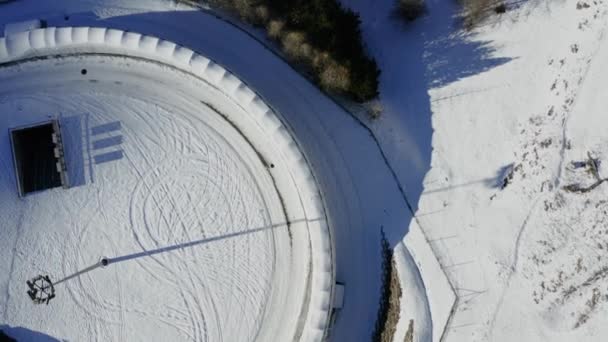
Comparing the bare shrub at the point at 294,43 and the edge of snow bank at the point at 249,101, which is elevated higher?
the bare shrub at the point at 294,43

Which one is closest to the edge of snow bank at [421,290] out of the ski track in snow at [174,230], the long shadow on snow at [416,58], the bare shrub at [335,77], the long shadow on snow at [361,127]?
the long shadow on snow at [361,127]

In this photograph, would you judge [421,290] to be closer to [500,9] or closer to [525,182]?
[525,182]

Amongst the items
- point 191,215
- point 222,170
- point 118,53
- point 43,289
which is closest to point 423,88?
point 222,170

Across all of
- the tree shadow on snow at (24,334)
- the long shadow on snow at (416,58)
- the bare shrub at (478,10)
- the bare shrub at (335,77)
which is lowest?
the tree shadow on snow at (24,334)

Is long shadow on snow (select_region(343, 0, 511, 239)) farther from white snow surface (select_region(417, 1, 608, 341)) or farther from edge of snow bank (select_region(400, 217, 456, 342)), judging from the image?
edge of snow bank (select_region(400, 217, 456, 342))

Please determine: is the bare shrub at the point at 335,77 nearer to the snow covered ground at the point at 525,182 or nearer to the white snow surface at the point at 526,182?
the snow covered ground at the point at 525,182
